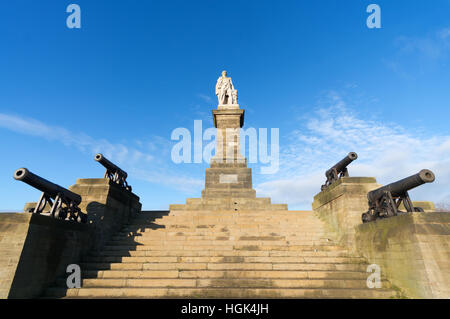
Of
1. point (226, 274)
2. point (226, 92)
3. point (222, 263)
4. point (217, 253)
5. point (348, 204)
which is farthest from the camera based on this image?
point (226, 92)

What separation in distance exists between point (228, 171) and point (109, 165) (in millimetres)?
8398

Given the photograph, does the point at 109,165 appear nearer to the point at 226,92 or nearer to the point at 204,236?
the point at 204,236

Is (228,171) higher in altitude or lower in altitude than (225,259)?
higher

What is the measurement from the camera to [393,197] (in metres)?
7.47

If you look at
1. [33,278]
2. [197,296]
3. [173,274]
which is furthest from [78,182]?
[197,296]

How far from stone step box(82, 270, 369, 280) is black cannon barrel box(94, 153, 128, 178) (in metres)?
4.70

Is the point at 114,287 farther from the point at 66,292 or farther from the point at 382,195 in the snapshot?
the point at 382,195

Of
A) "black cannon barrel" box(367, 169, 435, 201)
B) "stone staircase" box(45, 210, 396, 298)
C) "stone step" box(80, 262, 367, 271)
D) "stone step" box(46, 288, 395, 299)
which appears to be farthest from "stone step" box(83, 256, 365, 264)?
"black cannon barrel" box(367, 169, 435, 201)

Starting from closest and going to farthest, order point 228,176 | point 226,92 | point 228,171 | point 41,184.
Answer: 1. point 41,184
2. point 228,176
3. point 228,171
4. point 226,92

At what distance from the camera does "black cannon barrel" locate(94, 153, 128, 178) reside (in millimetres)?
10164

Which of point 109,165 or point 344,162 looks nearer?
point 344,162

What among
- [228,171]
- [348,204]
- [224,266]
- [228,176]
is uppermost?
[228,171]

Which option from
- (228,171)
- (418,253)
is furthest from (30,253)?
(228,171)

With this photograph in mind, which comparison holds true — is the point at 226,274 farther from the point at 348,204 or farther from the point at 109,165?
the point at 109,165
